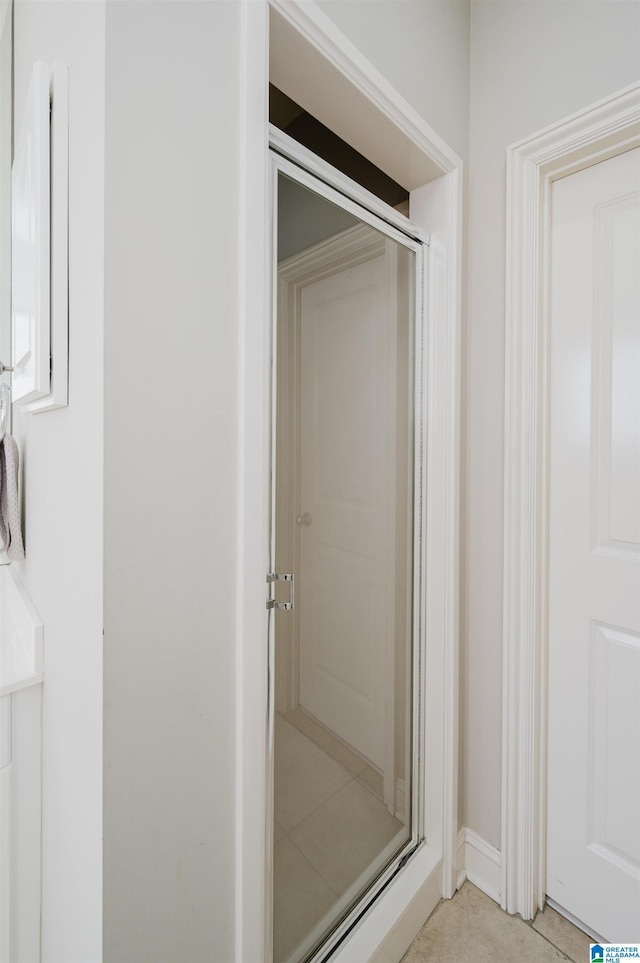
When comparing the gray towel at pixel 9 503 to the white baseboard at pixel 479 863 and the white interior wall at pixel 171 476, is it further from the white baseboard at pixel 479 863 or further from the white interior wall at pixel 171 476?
the white baseboard at pixel 479 863

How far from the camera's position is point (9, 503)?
3.46 ft

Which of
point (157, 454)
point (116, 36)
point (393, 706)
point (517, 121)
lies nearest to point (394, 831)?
point (393, 706)

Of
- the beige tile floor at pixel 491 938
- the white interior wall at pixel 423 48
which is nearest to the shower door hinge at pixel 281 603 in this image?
the beige tile floor at pixel 491 938

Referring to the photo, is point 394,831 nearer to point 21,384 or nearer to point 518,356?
point 518,356

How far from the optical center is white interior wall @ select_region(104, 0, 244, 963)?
0.63 m

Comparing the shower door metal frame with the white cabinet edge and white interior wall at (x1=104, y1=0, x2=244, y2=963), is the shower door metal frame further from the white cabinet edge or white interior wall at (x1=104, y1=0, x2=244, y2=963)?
the white cabinet edge

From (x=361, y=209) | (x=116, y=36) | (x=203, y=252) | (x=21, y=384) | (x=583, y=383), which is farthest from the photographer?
(x=583, y=383)

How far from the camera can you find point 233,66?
77 centimetres

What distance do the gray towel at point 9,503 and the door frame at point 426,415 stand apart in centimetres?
63

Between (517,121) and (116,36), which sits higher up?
(517,121)

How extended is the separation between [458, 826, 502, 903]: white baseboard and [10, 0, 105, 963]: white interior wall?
43.7 inches

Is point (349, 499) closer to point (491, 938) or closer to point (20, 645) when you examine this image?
point (20, 645)

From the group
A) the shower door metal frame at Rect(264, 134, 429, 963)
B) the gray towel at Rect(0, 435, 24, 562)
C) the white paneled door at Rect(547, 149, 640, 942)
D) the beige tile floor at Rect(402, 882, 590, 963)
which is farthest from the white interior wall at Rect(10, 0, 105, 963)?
the white paneled door at Rect(547, 149, 640, 942)

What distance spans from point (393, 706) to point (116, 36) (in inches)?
59.4
